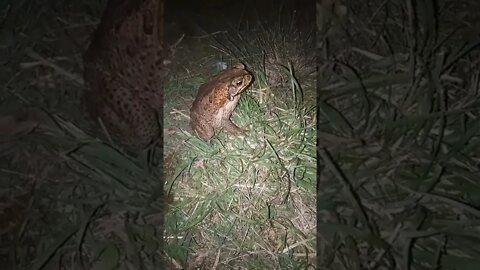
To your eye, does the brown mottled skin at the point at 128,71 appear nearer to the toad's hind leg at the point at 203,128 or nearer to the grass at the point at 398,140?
the toad's hind leg at the point at 203,128

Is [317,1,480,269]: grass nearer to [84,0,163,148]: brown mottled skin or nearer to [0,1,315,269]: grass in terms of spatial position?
[0,1,315,269]: grass

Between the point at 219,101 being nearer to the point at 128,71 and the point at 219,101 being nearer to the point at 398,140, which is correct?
the point at 128,71

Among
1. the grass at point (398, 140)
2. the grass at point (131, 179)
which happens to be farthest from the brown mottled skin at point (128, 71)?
the grass at point (398, 140)

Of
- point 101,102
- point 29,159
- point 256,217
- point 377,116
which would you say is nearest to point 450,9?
point 377,116

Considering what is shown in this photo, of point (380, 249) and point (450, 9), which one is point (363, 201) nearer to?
point (380, 249)

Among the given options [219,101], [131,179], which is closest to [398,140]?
[219,101]

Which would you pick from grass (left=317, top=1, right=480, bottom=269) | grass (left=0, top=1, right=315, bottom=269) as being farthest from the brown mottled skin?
grass (left=317, top=1, right=480, bottom=269)

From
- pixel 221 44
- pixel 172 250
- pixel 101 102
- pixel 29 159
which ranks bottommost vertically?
pixel 172 250
